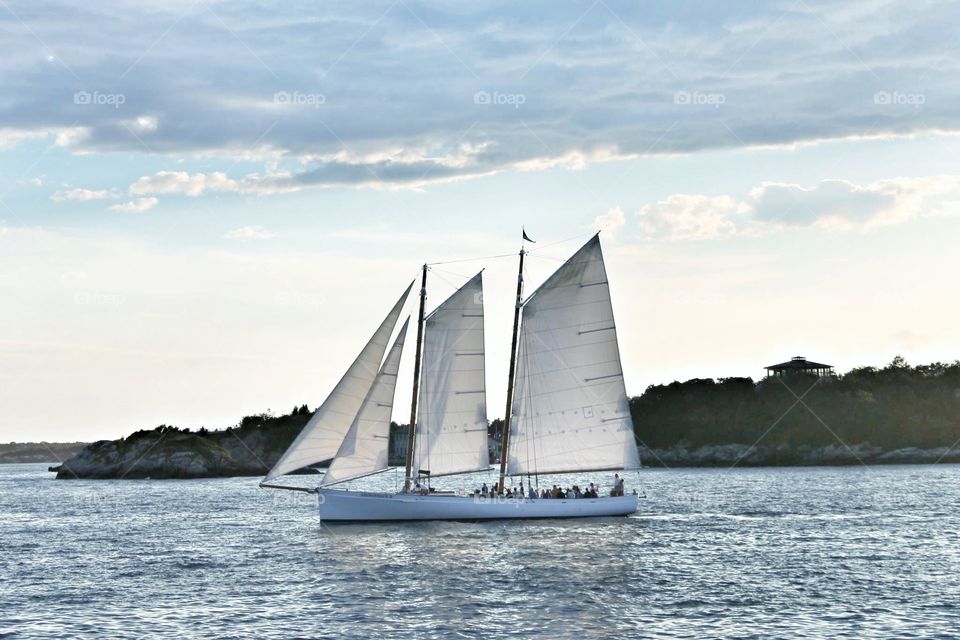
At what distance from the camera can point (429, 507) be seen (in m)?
73.0

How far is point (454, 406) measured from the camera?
71875 millimetres

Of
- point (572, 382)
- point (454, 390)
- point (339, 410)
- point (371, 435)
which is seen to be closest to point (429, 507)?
point (371, 435)

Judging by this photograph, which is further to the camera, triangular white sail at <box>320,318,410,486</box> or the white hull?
the white hull

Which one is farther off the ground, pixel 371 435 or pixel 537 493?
pixel 371 435

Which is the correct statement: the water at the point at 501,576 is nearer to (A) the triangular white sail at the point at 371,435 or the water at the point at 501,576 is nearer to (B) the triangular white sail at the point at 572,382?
(A) the triangular white sail at the point at 371,435

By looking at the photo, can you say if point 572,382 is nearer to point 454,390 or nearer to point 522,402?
point 522,402

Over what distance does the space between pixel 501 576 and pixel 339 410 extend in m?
21.2

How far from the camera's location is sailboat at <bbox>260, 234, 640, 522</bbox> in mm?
71875

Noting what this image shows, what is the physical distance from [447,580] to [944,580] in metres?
22.8

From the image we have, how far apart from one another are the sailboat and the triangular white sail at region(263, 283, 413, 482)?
1000 millimetres

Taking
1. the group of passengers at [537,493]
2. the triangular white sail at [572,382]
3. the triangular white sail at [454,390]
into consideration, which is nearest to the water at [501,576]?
the group of passengers at [537,493]

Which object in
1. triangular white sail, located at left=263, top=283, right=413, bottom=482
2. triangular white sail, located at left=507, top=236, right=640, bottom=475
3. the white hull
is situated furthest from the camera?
the white hull

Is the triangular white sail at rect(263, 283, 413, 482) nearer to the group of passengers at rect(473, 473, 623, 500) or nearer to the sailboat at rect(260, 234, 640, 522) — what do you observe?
the sailboat at rect(260, 234, 640, 522)

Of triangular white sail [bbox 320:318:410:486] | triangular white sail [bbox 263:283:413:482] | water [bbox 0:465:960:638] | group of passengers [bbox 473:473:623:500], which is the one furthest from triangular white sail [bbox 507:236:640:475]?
triangular white sail [bbox 263:283:413:482]
